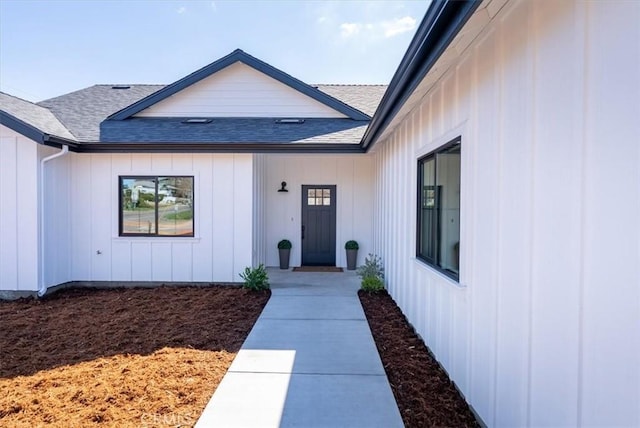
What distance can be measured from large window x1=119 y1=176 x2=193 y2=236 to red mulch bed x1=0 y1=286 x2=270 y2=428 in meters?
1.51

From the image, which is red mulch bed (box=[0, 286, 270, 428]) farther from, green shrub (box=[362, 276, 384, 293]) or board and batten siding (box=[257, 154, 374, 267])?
board and batten siding (box=[257, 154, 374, 267])

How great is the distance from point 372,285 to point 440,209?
359cm

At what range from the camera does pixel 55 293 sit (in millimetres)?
7586

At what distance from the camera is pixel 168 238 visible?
812 centimetres

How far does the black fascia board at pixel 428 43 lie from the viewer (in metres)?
2.46

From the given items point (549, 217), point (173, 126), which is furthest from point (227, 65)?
point (549, 217)

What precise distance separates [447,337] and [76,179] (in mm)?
8302

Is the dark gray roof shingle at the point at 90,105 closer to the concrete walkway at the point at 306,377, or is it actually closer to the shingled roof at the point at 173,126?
the shingled roof at the point at 173,126

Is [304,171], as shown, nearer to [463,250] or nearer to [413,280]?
[413,280]

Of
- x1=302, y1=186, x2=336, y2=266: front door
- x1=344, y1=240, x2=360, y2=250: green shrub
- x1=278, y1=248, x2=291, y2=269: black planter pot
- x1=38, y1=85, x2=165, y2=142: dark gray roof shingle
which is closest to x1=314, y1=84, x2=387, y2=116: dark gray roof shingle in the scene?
x1=302, y1=186, x2=336, y2=266: front door

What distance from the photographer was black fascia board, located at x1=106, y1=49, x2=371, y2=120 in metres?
9.33

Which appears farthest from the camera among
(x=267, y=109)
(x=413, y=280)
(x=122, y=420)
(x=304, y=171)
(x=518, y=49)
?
(x=304, y=171)

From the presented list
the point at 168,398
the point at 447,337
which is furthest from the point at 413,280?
the point at 168,398

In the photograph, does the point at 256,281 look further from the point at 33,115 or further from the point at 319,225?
the point at 33,115
